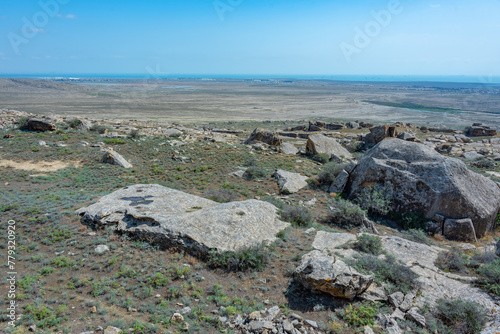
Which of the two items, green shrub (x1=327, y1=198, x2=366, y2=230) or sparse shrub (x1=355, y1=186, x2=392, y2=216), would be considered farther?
sparse shrub (x1=355, y1=186, x2=392, y2=216)

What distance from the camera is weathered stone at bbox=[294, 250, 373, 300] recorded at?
7.14 metres

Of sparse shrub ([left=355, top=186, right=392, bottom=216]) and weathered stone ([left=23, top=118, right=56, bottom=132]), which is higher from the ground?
weathered stone ([left=23, top=118, right=56, bottom=132])

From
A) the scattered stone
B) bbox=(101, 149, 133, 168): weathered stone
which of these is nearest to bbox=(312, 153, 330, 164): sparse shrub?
bbox=(101, 149, 133, 168): weathered stone

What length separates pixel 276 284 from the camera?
324 inches

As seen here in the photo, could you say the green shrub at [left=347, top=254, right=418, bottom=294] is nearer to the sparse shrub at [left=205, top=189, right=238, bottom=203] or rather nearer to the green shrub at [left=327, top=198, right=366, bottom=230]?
the green shrub at [left=327, top=198, right=366, bottom=230]

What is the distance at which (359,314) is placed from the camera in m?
6.75

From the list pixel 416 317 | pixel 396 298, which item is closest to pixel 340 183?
pixel 396 298

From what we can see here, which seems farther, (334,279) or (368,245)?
(368,245)

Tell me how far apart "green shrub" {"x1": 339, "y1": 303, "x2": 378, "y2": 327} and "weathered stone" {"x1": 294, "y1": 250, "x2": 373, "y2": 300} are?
341 mm

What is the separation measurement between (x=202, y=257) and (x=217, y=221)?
1508 millimetres

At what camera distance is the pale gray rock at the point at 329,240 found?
32.8ft

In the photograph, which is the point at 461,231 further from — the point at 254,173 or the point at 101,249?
the point at 101,249

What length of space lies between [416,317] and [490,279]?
10.8 feet

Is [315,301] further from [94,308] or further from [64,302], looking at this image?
[64,302]
